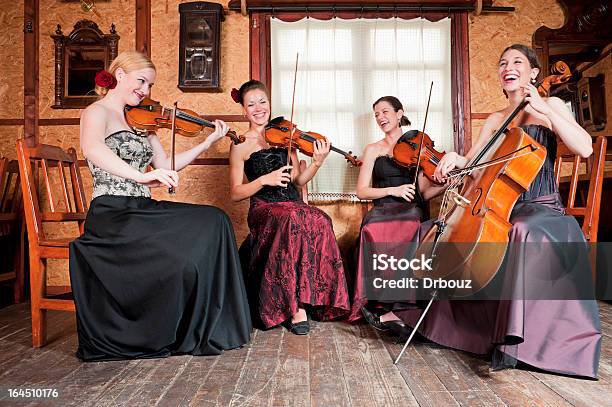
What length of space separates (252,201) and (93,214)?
38.0 inches

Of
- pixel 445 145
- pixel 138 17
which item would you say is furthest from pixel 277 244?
pixel 138 17

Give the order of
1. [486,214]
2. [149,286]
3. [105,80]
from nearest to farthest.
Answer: [486,214] → [149,286] → [105,80]

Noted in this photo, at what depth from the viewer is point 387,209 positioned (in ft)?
8.61

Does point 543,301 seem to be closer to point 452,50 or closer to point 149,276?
point 149,276

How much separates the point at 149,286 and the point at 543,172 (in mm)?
1699

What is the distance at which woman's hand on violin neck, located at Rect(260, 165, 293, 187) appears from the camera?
99.8 inches

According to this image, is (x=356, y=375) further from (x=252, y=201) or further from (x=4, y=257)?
(x=4, y=257)

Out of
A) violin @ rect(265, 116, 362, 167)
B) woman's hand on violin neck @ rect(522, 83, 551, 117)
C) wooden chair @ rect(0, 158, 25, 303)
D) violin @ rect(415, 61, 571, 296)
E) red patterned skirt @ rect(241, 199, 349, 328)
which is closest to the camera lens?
violin @ rect(415, 61, 571, 296)

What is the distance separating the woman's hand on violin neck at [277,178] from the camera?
254 centimetres

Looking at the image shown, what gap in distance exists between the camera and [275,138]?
8.75 ft

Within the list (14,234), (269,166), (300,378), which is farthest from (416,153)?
(14,234)

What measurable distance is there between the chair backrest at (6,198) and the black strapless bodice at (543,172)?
2.83 metres

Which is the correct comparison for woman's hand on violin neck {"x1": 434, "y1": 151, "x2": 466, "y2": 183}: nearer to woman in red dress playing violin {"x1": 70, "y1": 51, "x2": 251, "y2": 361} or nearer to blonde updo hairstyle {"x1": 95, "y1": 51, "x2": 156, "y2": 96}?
woman in red dress playing violin {"x1": 70, "y1": 51, "x2": 251, "y2": 361}

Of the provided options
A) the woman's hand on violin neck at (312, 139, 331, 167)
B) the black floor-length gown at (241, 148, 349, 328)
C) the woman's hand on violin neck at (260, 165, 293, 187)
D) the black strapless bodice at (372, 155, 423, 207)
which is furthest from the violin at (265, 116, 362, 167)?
the black strapless bodice at (372, 155, 423, 207)
